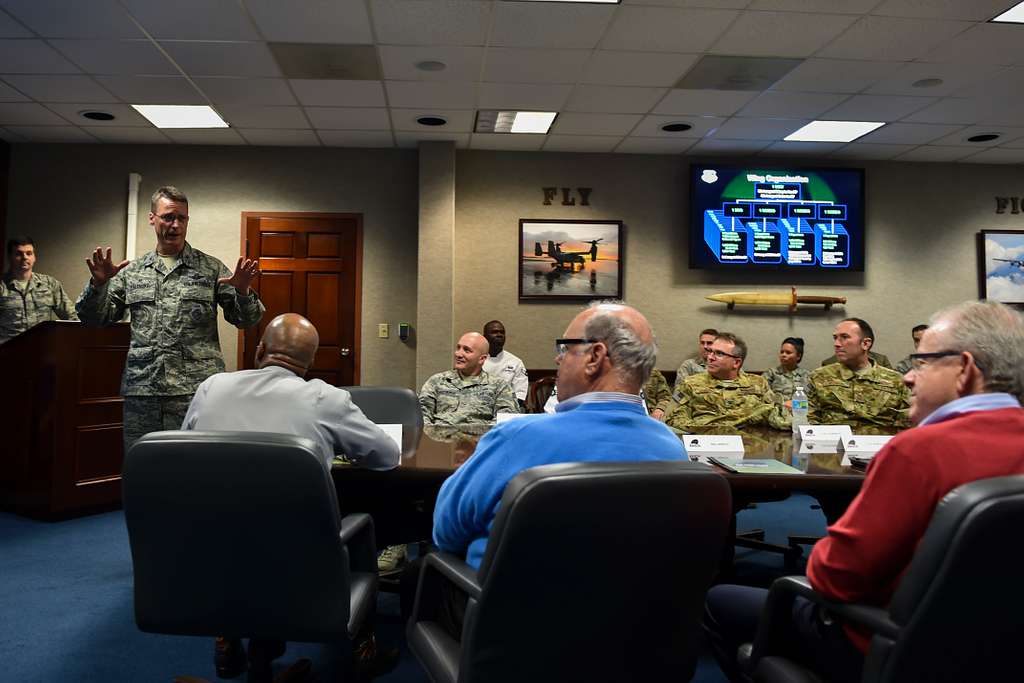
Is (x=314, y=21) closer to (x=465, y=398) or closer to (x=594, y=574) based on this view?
(x=465, y=398)

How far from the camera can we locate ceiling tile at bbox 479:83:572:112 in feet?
15.5

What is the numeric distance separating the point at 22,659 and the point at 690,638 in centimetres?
227

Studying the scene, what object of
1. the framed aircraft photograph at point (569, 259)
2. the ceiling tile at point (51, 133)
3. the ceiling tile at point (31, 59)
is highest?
the ceiling tile at point (31, 59)

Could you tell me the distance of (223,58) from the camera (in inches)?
170

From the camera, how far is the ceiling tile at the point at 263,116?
5.16 m

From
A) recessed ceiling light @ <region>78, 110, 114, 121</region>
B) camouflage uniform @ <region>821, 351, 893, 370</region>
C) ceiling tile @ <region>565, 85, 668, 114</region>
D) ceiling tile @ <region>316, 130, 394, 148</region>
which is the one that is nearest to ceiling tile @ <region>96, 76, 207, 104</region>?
recessed ceiling light @ <region>78, 110, 114, 121</region>

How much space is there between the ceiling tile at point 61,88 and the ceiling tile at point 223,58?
31.8 inches

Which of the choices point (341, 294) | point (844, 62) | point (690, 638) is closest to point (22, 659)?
point (690, 638)

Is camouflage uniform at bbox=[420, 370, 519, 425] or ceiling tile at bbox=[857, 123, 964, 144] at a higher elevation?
ceiling tile at bbox=[857, 123, 964, 144]

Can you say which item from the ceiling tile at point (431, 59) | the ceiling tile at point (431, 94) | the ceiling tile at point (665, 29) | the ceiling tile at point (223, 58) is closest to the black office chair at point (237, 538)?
the ceiling tile at point (665, 29)

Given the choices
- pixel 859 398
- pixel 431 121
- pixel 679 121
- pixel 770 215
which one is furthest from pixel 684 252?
pixel 859 398

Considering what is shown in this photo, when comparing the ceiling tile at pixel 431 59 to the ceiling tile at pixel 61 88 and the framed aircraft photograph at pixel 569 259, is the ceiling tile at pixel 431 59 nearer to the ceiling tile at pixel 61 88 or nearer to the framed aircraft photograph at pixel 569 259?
the framed aircraft photograph at pixel 569 259

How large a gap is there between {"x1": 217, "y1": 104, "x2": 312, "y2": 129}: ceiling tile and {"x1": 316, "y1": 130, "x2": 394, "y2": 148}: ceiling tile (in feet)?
0.92

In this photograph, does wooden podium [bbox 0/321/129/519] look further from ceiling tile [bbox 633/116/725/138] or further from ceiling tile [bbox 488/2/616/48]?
ceiling tile [bbox 633/116/725/138]
